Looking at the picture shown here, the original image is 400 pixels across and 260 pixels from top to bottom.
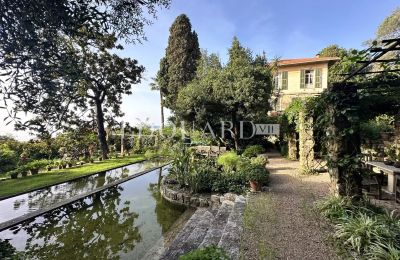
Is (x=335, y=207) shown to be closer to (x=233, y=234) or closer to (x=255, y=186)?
(x=233, y=234)

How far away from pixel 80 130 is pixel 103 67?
14.0 ft

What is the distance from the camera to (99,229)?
6.27 meters

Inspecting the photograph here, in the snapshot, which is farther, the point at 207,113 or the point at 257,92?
the point at 207,113

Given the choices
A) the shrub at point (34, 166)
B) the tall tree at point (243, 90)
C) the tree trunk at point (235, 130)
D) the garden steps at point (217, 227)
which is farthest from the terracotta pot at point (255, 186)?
the shrub at point (34, 166)

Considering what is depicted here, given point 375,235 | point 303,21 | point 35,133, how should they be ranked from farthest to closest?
point 303,21 < point 375,235 < point 35,133

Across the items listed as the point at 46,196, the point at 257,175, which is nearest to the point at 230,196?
the point at 257,175

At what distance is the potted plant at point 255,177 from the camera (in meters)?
7.66

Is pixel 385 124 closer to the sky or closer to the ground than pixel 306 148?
closer to the sky

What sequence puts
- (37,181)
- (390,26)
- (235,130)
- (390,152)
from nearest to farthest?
1. (390,152)
2. (37,181)
3. (235,130)
4. (390,26)

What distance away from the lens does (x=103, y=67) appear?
56.1ft

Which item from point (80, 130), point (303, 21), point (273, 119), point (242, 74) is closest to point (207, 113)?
point (242, 74)

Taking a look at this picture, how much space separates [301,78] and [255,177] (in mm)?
20325

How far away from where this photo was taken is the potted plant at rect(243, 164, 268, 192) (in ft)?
25.1

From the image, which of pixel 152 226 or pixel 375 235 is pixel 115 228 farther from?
pixel 375 235
